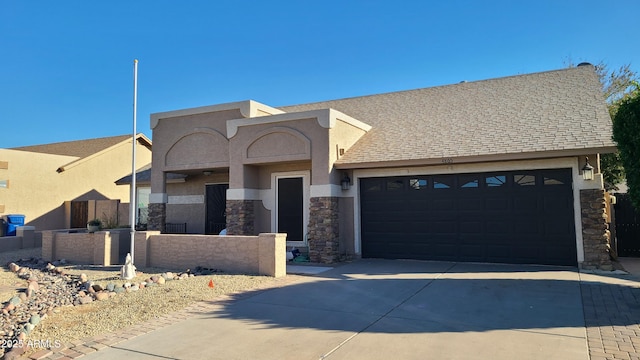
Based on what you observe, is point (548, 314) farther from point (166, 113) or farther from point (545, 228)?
point (166, 113)

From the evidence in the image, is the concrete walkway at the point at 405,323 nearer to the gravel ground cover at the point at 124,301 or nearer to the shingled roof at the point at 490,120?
the gravel ground cover at the point at 124,301

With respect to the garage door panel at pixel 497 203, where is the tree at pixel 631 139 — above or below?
above

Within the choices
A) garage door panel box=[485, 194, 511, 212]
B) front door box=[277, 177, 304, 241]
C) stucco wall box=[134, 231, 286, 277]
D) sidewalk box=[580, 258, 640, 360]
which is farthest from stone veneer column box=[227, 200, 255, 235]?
sidewalk box=[580, 258, 640, 360]

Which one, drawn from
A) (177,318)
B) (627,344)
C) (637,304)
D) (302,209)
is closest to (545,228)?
(637,304)

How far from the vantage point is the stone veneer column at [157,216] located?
56.0 feet

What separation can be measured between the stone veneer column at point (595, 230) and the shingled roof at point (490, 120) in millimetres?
1241

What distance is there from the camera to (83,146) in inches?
1118

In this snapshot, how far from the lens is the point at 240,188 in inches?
579

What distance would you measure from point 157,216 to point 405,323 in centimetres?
1325

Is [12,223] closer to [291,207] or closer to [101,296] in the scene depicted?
[291,207]

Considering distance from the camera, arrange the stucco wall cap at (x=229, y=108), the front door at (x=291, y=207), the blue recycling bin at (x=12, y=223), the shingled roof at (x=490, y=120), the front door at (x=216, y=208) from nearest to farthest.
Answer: the shingled roof at (x=490, y=120)
the front door at (x=291, y=207)
the stucco wall cap at (x=229, y=108)
the front door at (x=216, y=208)
the blue recycling bin at (x=12, y=223)

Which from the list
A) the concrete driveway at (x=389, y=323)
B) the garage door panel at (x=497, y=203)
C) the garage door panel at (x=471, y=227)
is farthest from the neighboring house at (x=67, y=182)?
the garage door panel at (x=497, y=203)

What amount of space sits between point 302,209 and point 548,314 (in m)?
9.29

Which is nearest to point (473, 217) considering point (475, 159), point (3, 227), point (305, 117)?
point (475, 159)
